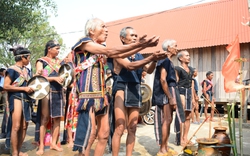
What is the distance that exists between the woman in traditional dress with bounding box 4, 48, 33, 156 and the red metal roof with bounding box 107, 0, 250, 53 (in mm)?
9271

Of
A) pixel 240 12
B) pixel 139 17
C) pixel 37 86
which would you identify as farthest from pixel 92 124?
pixel 139 17

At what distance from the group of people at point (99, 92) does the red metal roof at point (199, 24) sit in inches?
292

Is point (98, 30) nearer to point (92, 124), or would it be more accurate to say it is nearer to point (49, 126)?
point (92, 124)

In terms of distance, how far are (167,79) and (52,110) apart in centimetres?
223

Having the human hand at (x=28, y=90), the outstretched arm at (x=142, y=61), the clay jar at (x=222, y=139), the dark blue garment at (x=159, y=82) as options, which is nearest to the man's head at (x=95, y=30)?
the outstretched arm at (x=142, y=61)

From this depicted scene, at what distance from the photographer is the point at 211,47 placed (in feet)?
40.7

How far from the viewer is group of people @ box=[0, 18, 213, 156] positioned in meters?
3.07

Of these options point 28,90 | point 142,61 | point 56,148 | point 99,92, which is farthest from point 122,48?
point 56,148

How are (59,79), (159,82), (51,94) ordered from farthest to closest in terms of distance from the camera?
1. (51,94)
2. (59,79)
3. (159,82)

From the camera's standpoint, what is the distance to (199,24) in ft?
46.1

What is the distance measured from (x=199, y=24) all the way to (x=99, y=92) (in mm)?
12083

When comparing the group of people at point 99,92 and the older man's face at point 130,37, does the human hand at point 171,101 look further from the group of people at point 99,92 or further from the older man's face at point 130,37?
the older man's face at point 130,37

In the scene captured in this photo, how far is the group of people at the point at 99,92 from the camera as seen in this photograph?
307 centimetres

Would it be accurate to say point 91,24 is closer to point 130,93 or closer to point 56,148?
point 130,93
